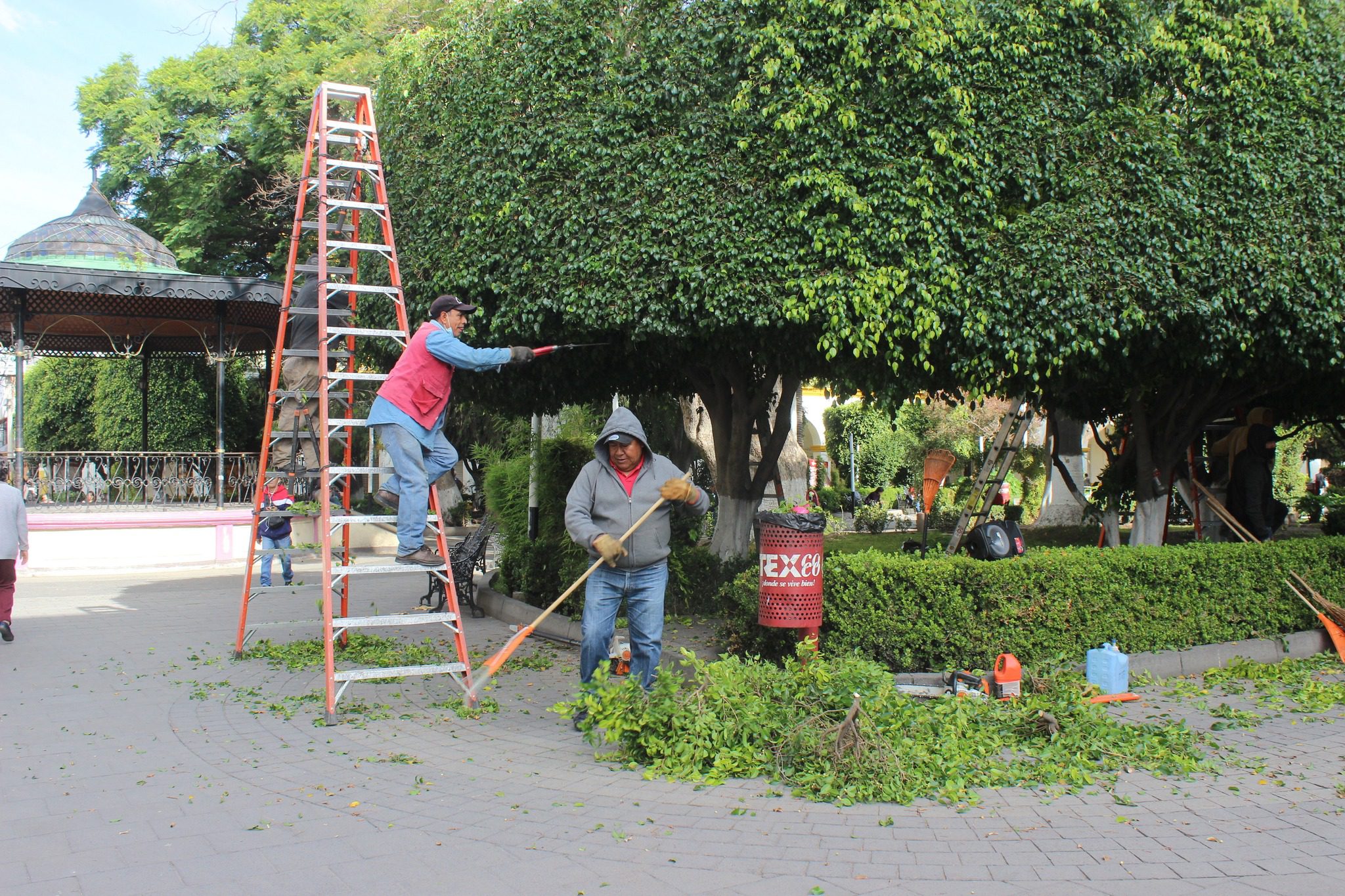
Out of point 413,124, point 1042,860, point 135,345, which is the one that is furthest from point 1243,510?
point 135,345

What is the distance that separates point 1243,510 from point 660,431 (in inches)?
414

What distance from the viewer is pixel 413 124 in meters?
9.48

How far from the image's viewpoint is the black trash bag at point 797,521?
6.68 meters

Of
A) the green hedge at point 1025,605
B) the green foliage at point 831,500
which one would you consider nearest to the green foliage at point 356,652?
the green hedge at point 1025,605

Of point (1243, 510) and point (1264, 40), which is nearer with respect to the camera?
point (1264, 40)

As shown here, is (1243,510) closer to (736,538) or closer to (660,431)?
(736,538)

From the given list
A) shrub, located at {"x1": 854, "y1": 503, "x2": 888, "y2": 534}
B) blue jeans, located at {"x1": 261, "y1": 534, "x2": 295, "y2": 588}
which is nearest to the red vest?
blue jeans, located at {"x1": 261, "y1": 534, "x2": 295, "y2": 588}

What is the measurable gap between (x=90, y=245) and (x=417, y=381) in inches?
582

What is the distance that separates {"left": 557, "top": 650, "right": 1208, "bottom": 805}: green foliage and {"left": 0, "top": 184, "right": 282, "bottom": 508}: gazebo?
14.3 metres

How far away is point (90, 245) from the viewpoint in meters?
18.0

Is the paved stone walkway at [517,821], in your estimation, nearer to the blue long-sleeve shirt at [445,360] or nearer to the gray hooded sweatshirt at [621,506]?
the gray hooded sweatshirt at [621,506]

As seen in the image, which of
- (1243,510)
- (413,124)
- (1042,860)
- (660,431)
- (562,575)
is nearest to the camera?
(1042,860)

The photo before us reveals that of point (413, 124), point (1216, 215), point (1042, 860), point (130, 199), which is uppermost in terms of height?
point (130, 199)

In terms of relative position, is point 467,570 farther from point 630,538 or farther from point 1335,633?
point 1335,633
